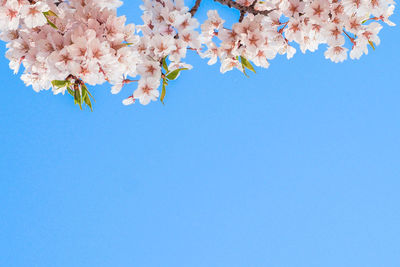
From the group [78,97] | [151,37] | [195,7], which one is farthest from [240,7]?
[78,97]

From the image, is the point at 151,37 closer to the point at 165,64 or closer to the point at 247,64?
the point at 165,64

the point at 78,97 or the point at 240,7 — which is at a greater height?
the point at 240,7

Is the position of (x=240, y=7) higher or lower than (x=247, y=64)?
higher

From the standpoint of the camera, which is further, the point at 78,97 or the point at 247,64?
the point at 247,64

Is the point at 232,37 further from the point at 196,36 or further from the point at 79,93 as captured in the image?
the point at 79,93

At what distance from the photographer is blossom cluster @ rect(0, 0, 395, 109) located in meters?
1.99

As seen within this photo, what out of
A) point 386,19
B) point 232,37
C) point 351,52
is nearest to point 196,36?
point 232,37

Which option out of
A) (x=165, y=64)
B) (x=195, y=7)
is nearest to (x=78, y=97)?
(x=165, y=64)

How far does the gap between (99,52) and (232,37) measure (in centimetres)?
68

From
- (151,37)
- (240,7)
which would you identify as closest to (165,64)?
(151,37)

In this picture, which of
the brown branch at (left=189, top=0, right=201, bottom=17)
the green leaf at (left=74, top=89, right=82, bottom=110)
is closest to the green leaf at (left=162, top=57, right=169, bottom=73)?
the brown branch at (left=189, top=0, right=201, bottom=17)

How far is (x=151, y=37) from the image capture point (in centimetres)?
231

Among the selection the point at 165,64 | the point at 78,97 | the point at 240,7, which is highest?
the point at 240,7

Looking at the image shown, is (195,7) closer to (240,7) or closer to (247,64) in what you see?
(240,7)
